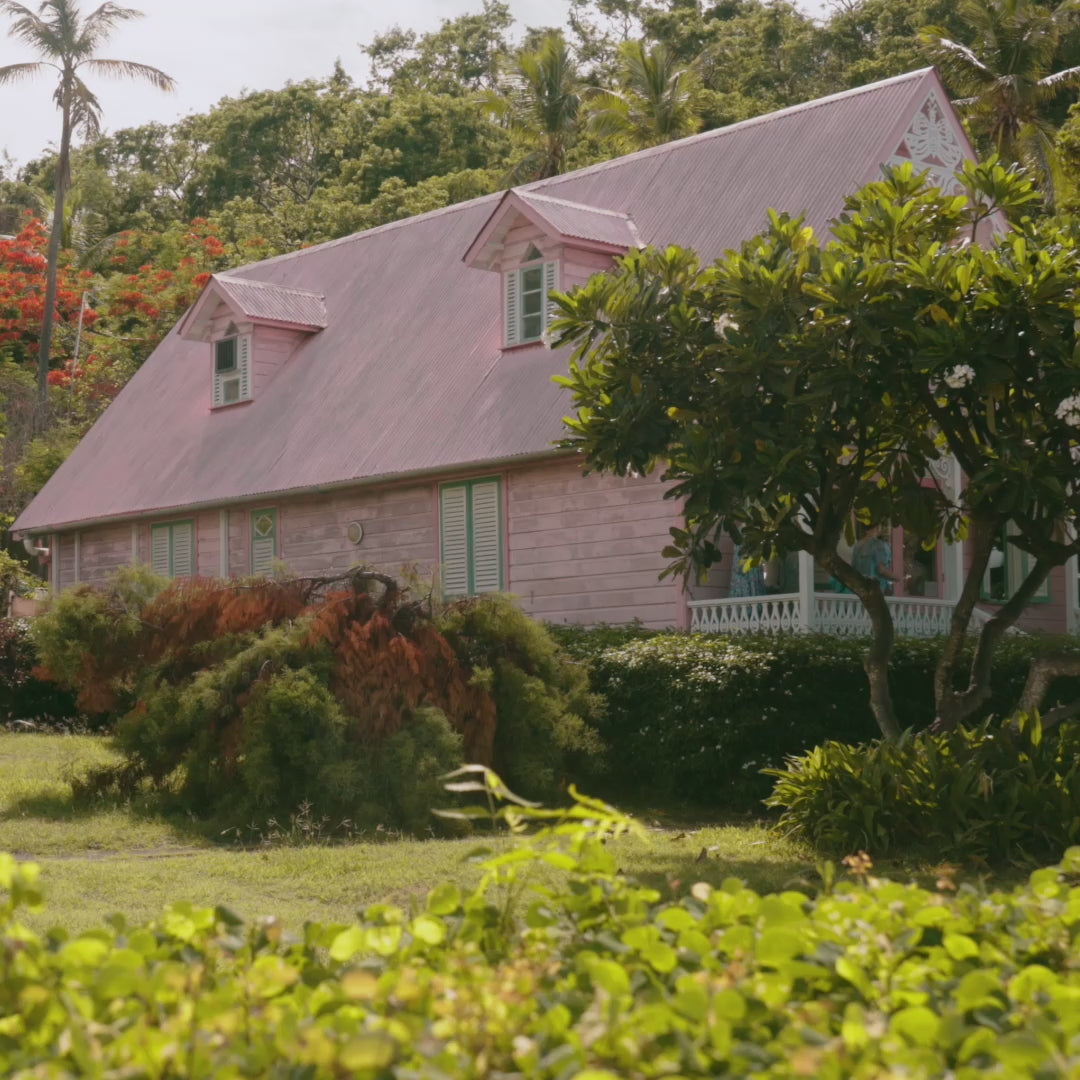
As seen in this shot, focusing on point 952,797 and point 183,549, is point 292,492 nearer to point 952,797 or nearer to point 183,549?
point 183,549

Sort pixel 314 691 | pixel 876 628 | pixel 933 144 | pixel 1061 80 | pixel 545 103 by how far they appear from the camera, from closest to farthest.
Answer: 1. pixel 876 628
2. pixel 314 691
3. pixel 933 144
4. pixel 1061 80
5. pixel 545 103

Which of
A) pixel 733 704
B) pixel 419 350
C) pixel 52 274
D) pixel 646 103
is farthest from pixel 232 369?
pixel 52 274

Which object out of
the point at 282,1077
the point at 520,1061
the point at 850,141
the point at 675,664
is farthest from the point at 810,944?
the point at 850,141

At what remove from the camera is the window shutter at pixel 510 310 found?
21750mm

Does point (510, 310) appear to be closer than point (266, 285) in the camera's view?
Yes

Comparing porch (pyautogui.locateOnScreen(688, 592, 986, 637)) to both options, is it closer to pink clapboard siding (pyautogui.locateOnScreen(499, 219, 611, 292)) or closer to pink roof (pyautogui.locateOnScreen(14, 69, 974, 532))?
pink roof (pyautogui.locateOnScreen(14, 69, 974, 532))

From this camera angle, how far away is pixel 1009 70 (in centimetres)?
3241

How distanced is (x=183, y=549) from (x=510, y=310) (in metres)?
7.27

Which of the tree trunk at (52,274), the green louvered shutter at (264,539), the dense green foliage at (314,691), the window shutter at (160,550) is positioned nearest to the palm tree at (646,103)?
the tree trunk at (52,274)

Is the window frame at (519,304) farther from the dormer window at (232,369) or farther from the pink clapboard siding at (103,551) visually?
the pink clapboard siding at (103,551)

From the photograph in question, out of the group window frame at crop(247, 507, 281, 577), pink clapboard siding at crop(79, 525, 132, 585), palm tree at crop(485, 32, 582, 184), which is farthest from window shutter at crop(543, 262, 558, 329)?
palm tree at crop(485, 32, 582, 184)

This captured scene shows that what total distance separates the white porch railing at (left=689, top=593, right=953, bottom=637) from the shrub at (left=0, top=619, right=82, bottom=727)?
9.47 m

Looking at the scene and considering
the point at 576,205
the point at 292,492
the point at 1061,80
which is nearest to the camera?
the point at 576,205

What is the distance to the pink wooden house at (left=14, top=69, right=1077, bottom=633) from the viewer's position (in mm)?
19594
